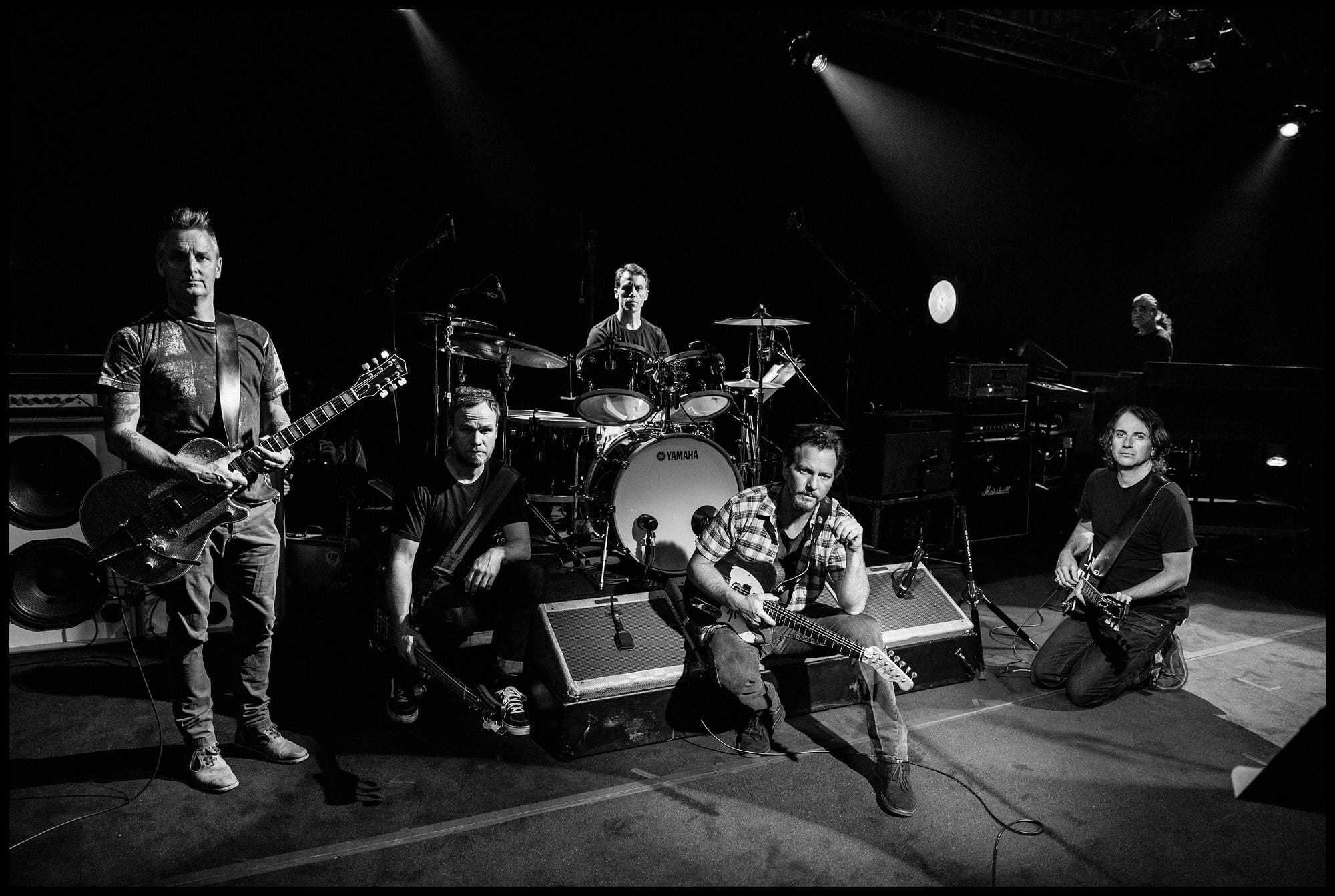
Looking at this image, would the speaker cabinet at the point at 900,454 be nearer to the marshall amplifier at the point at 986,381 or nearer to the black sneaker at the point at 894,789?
the marshall amplifier at the point at 986,381

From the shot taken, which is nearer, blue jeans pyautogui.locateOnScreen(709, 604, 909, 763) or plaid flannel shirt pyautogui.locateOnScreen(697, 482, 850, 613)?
blue jeans pyautogui.locateOnScreen(709, 604, 909, 763)

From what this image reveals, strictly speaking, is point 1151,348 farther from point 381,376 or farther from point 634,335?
point 381,376

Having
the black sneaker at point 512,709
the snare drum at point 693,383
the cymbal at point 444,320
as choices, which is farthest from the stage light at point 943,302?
the black sneaker at point 512,709

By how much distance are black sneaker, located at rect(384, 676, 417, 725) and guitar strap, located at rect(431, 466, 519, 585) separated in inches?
22.8

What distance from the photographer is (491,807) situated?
3100mm

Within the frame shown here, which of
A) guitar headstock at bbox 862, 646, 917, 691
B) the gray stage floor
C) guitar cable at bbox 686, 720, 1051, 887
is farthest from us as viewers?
guitar headstock at bbox 862, 646, 917, 691

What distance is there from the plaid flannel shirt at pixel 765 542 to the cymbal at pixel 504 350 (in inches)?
80.5

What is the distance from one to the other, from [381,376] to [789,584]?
6.88 feet

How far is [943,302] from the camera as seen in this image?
8.07 metres

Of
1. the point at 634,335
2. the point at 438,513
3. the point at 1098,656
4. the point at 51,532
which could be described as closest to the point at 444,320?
the point at 634,335

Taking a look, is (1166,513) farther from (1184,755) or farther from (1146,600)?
(1184,755)

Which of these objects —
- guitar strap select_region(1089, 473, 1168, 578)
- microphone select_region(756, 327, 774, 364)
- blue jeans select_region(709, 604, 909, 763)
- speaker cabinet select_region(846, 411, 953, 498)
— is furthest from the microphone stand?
blue jeans select_region(709, 604, 909, 763)

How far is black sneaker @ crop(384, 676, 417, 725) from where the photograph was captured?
3.82 meters

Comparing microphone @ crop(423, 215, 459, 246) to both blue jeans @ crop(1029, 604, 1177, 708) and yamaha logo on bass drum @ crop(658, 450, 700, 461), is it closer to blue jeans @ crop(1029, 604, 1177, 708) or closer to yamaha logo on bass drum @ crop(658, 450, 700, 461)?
yamaha logo on bass drum @ crop(658, 450, 700, 461)
